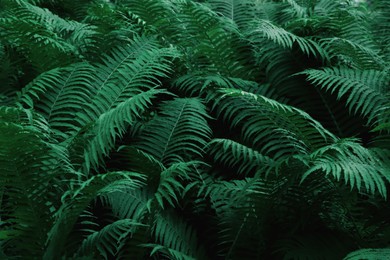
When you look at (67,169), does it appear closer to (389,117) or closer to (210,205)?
(210,205)

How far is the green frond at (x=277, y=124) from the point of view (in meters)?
2.27

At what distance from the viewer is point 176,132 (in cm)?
269

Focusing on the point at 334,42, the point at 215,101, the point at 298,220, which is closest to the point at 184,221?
the point at 298,220

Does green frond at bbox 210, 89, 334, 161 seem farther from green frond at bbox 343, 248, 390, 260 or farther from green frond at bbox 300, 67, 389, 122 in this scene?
green frond at bbox 343, 248, 390, 260

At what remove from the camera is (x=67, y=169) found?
2.18 meters

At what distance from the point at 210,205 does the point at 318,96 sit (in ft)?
3.34

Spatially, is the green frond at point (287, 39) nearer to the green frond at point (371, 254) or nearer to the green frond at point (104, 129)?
Result: the green frond at point (104, 129)

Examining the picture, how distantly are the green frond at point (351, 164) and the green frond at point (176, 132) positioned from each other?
72 centimetres

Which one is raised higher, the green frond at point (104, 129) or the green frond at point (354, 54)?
the green frond at point (354, 54)

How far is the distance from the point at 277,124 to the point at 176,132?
57 centimetres

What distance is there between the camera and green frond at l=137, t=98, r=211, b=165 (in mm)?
2615

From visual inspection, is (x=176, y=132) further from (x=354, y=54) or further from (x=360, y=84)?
(x=354, y=54)

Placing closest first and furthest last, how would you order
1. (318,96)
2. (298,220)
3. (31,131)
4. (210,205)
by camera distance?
(31,131) → (298,220) → (210,205) → (318,96)

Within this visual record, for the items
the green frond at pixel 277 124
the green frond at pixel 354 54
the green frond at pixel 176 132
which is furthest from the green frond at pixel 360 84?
the green frond at pixel 176 132
